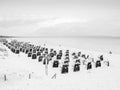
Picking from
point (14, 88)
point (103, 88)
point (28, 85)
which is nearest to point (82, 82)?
point (103, 88)

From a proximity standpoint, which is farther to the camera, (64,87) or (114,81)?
(114,81)

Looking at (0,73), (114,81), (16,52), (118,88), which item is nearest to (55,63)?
(0,73)

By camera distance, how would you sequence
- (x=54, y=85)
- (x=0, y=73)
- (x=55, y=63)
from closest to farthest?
1. (x=54, y=85)
2. (x=0, y=73)
3. (x=55, y=63)

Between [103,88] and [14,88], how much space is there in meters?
5.49

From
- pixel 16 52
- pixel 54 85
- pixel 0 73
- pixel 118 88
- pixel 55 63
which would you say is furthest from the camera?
pixel 16 52

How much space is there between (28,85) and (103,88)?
478 centimetres

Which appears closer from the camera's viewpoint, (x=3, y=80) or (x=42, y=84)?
(x=42, y=84)

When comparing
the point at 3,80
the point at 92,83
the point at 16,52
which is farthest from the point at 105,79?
the point at 16,52

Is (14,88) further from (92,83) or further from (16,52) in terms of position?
(16,52)

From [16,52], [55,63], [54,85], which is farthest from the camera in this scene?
[16,52]

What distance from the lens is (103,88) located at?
9.49 m

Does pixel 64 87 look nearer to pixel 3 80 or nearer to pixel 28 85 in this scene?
pixel 28 85

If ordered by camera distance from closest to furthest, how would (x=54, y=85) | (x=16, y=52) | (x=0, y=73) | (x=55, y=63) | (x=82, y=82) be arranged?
(x=54, y=85)
(x=82, y=82)
(x=0, y=73)
(x=55, y=63)
(x=16, y=52)

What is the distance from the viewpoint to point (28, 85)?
1005cm
